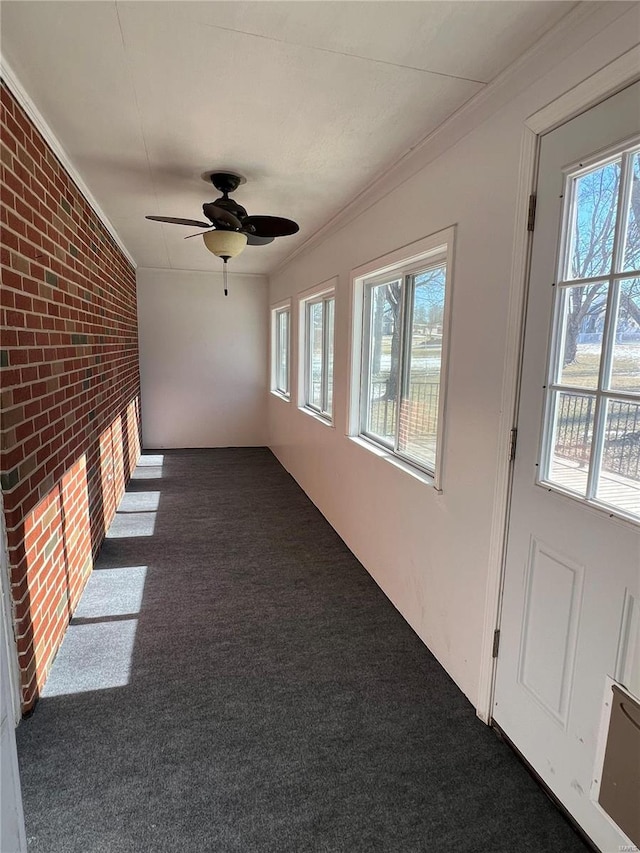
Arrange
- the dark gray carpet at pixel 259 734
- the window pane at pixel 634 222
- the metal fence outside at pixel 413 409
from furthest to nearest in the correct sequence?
the metal fence outside at pixel 413 409, the dark gray carpet at pixel 259 734, the window pane at pixel 634 222

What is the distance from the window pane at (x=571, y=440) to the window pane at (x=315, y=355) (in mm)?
3049

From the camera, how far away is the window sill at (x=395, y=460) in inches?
93.0

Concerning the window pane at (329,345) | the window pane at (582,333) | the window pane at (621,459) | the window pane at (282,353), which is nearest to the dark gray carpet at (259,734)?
the window pane at (621,459)

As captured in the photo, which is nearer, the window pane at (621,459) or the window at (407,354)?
the window pane at (621,459)

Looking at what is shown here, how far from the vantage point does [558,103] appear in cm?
143

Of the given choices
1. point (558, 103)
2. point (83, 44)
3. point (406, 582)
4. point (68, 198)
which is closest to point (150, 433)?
point (68, 198)

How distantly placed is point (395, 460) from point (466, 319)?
3.36ft

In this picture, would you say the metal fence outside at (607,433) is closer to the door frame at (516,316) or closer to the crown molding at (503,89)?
the door frame at (516,316)

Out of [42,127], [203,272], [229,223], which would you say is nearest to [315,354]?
[229,223]

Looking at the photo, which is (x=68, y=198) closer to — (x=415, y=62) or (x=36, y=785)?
(x=415, y=62)

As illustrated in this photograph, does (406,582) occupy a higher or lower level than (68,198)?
lower

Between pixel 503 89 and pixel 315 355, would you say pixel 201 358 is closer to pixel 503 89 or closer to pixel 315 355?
pixel 315 355

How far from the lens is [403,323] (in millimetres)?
2701

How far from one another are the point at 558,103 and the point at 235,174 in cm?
176
